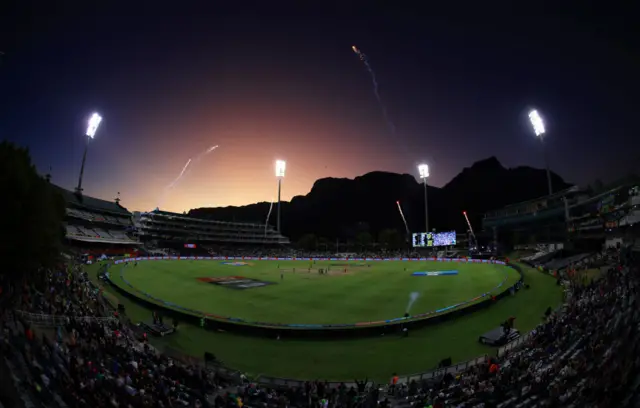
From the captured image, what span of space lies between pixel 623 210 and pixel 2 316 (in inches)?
2705

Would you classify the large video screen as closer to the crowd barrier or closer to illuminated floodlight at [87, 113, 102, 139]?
the crowd barrier

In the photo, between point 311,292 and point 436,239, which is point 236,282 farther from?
point 436,239

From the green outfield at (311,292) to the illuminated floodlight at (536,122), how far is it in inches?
1213

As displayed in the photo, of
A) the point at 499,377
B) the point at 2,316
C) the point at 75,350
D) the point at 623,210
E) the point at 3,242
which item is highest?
the point at 623,210

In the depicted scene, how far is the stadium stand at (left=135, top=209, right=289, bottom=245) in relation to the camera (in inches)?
5364

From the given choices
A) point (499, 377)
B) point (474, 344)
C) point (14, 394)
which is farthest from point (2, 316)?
point (474, 344)

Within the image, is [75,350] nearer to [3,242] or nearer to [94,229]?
[3,242]

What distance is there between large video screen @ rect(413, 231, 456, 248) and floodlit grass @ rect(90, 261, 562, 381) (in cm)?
4562

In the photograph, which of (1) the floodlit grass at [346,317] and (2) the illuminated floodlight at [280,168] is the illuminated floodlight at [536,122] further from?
(2) the illuminated floodlight at [280,168]

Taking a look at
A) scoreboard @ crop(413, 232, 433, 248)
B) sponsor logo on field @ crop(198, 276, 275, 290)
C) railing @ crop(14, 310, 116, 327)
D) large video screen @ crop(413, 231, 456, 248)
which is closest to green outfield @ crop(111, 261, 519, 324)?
sponsor logo on field @ crop(198, 276, 275, 290)

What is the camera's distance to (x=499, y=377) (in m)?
15.2

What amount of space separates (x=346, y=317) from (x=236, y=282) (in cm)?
2495

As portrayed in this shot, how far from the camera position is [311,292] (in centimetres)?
4175

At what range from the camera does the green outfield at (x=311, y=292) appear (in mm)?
31562
